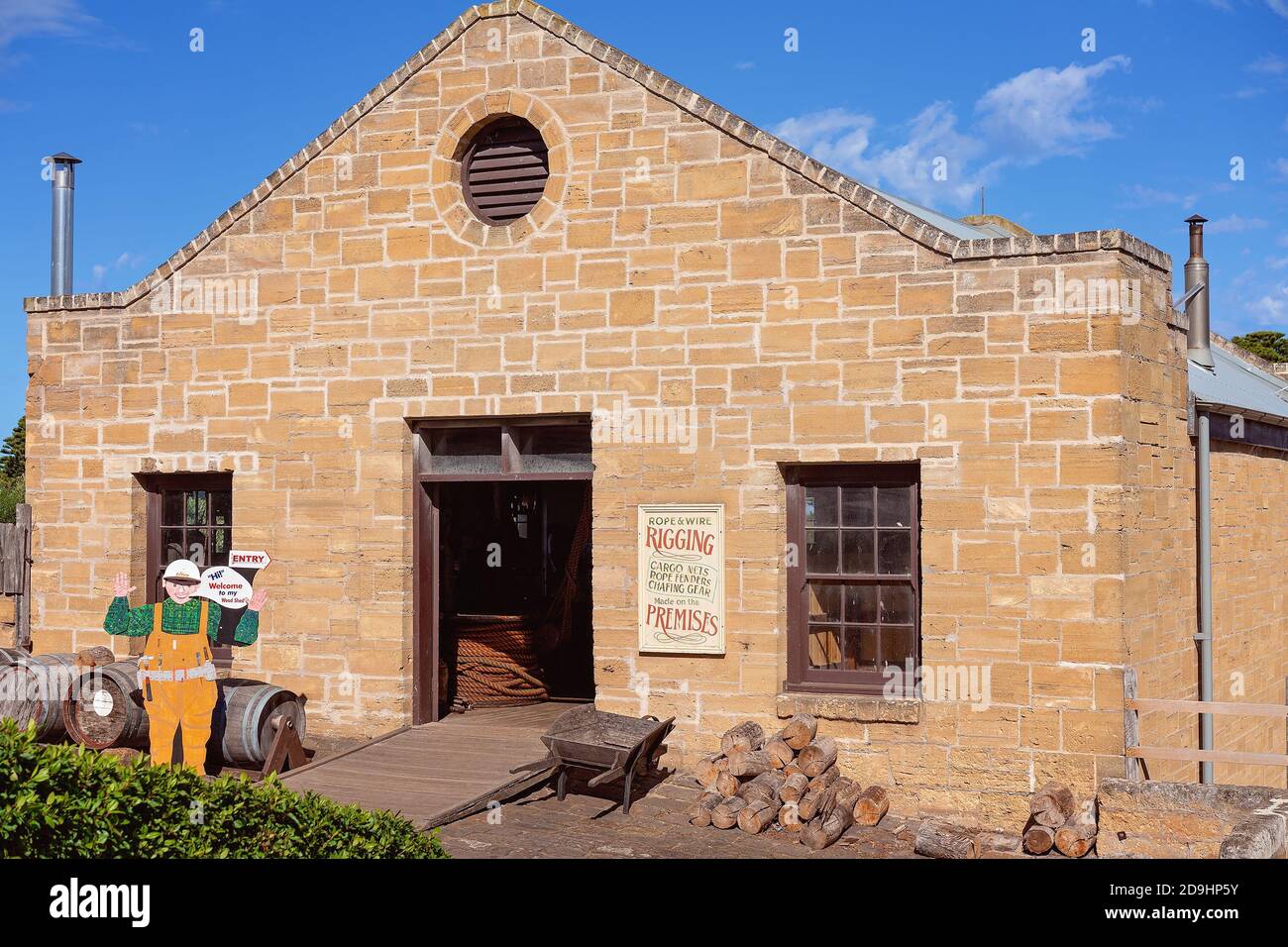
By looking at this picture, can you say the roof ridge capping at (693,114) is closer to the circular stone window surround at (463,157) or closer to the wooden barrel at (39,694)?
the circular stone window surround at (463,157)

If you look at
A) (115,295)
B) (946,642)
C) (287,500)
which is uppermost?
(115,295)

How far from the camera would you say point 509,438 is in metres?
12.4

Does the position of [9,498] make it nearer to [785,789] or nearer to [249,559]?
[249,559]

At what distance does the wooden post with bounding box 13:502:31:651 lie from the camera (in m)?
14.2

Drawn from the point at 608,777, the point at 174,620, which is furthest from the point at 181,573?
the point at 608,777

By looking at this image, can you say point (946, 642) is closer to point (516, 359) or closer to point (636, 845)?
point (636, 845)

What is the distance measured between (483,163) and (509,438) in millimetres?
2695

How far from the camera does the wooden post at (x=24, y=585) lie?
14.2 m

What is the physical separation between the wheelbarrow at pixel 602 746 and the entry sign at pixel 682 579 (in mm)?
721

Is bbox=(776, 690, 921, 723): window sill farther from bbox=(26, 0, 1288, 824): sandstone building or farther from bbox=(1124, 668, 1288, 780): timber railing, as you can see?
bbox=(1124, 668, 1288, 780): timber railing

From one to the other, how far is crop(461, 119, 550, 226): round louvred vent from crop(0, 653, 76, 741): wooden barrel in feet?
18.8

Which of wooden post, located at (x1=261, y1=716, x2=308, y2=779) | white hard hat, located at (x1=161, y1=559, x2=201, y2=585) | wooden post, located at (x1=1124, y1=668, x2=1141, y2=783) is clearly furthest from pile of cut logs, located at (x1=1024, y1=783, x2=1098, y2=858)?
white hard hat, located at (x1=161, y1=559, x2=201, y2=585)

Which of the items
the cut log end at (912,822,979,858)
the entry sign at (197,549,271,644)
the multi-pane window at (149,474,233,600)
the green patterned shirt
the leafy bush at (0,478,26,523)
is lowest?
the cut log end at (912,822,979,858)
